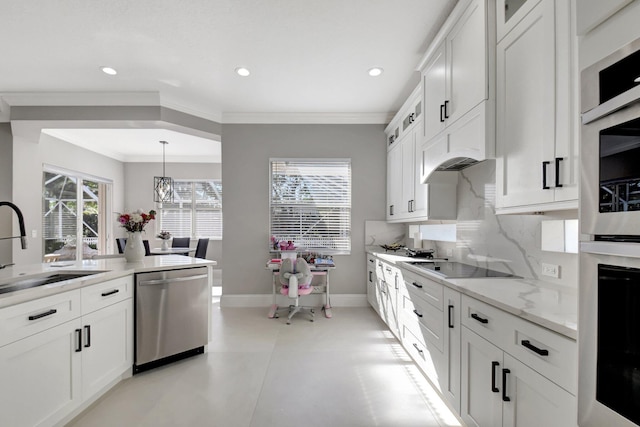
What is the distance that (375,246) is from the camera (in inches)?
175

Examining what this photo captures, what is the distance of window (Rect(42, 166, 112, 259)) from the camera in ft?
17.0

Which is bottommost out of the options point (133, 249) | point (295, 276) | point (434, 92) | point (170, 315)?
point (170, 315)

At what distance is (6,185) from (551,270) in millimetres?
6431

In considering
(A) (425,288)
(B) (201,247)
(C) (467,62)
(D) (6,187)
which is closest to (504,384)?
(A) (425,288)

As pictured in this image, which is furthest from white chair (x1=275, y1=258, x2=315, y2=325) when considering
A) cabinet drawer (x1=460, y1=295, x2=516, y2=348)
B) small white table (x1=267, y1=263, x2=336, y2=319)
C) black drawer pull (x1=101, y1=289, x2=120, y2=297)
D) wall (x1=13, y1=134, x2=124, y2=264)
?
wall (x1=13, y1=134, x2=124, y2=264)

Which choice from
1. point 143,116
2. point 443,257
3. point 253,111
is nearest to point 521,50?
point 443,257

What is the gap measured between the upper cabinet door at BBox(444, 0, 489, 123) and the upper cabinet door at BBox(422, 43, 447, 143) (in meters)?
0.08

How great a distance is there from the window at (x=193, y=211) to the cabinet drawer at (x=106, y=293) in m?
4.90

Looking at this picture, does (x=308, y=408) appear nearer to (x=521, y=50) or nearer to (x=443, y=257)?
(x=443, y=257)

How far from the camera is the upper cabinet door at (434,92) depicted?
2305mm

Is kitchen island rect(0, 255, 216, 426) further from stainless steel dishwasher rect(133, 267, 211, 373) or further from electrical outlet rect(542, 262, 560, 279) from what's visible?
electrical outlet rect(542, 262, 560, 279)

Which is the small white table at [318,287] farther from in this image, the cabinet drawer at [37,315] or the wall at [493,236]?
the cabinet drawer at [37,315]

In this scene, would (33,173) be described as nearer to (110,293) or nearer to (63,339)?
(110,293)

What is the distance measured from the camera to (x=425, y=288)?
89.8 inches
